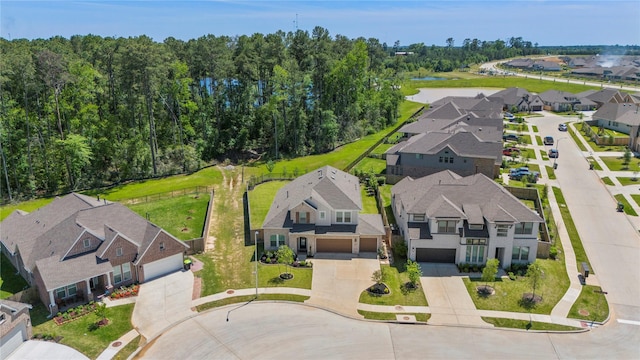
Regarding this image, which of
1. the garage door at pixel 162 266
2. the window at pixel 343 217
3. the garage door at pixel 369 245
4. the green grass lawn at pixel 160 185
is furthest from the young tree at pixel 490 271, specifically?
the green grass lawn at pixel 160 185

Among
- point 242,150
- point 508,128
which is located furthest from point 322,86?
point 508,128

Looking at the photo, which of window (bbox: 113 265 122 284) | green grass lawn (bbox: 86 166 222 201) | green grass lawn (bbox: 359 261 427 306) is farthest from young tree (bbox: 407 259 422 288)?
green grass lawn (bbox: 86 166 222 201)

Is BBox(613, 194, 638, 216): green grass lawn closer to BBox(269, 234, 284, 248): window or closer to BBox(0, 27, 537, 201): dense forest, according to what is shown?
BBox(269, 234, 284, 248): window

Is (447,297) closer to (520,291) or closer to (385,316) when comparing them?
(385,316)

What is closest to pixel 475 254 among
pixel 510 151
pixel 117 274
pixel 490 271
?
pixel 490 271

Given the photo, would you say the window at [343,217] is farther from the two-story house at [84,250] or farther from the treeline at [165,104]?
the treeline at [165,104]
